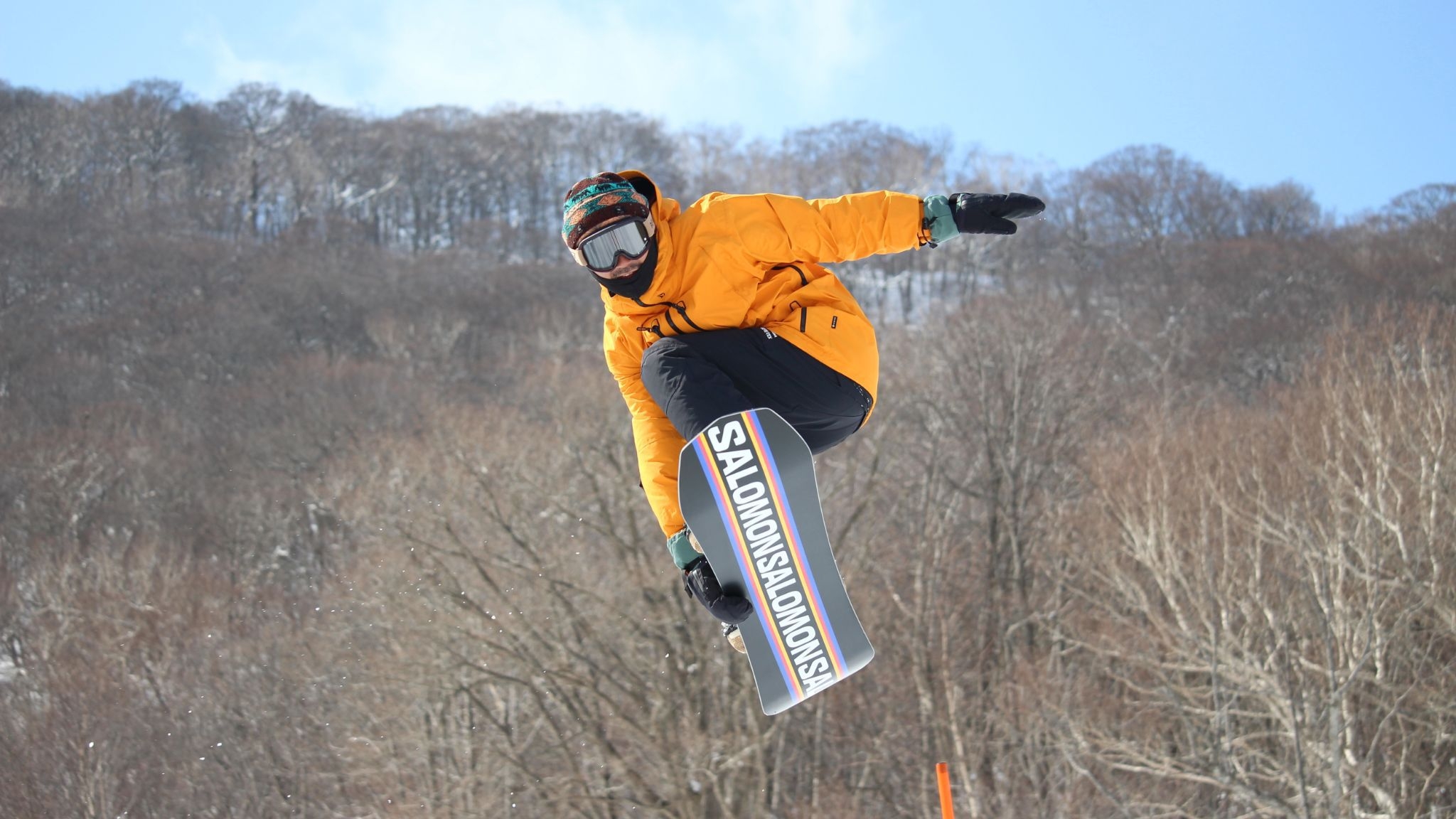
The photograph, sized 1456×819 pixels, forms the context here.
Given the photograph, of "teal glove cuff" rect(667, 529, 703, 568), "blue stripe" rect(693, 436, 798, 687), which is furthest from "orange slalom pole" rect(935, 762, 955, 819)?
"teal glove cuff" rect(667, 529, 703, 568)

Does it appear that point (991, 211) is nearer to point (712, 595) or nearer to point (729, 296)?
point (729, 296)

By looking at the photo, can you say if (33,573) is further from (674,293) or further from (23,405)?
(674,293)

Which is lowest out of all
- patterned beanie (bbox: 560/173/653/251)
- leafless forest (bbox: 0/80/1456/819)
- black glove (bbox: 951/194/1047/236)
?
leafless forest (bbox: 0/80/1456/819)

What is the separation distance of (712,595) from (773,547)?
9.8 inches

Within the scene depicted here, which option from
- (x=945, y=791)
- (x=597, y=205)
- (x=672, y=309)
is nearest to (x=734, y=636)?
(x=945, y=791)

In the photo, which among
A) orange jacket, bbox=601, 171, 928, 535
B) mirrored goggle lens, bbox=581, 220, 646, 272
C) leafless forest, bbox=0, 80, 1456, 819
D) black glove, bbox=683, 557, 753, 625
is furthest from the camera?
leafless forest, bbox=0, 80, 1456, 819

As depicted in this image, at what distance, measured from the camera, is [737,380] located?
3328 mm

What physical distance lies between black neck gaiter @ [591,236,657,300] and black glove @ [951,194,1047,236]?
882 mm

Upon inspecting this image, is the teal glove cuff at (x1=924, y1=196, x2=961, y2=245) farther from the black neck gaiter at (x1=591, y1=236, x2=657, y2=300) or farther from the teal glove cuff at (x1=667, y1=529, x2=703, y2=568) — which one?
the teal glove cuff at (x1=667, y1=529, x2=703, y2=568)

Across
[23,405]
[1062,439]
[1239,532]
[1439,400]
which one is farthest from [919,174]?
[23,405]

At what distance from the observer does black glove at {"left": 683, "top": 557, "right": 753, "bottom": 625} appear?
3350 millimetres

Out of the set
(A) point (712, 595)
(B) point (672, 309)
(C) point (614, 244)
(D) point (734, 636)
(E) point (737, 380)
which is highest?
(C) point (614, 244)

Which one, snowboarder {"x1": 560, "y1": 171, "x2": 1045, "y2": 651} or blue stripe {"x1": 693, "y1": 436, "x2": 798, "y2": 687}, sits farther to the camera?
blue stripe {"x1": 693, "y1": 436, "x2": 798, "y2": 687}

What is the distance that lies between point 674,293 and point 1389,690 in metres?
13.0
